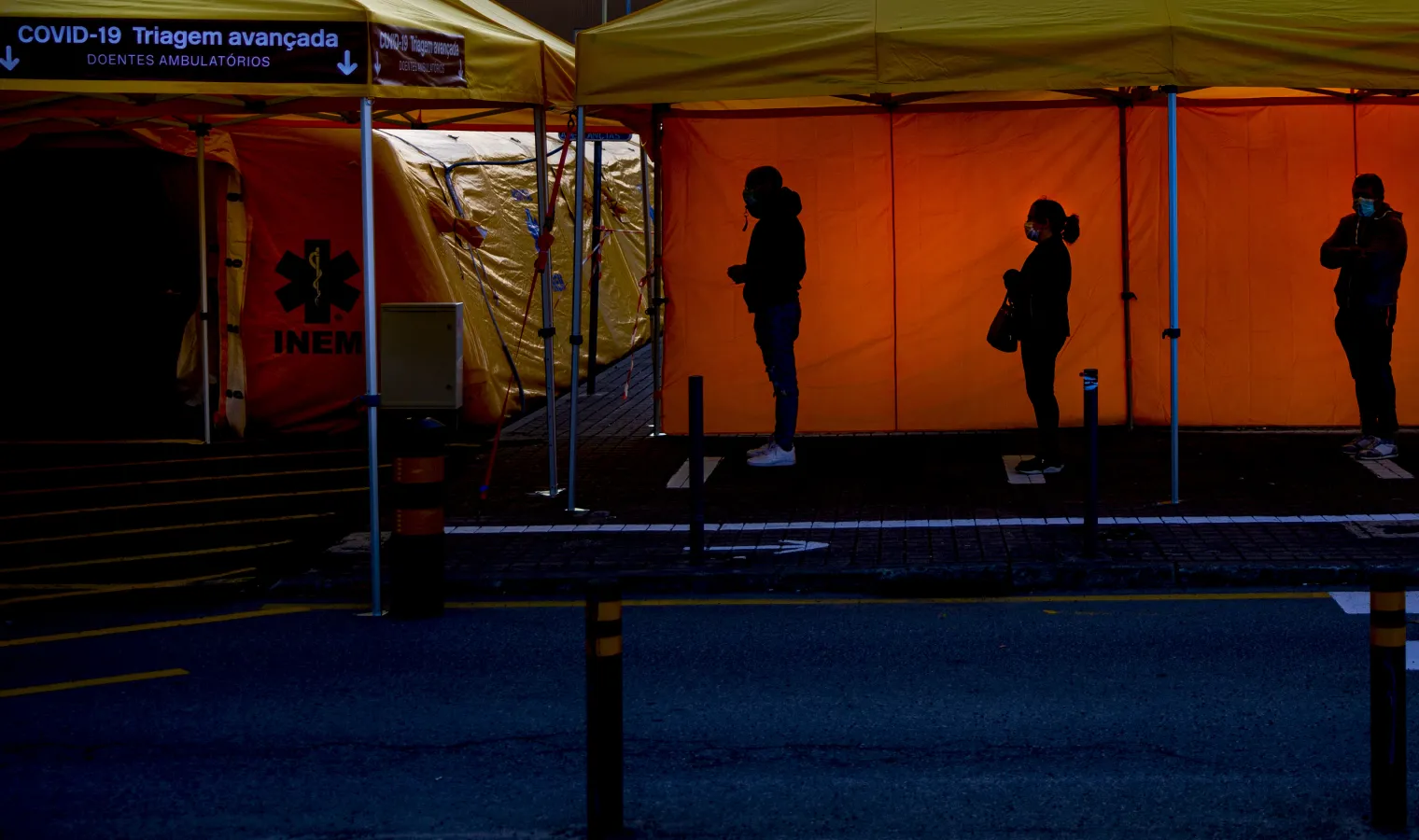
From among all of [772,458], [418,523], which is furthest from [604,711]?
[772,458]

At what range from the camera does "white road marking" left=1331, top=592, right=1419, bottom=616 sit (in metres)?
8.23

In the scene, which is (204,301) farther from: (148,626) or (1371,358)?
(1371,358)

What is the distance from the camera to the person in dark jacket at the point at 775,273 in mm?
12352

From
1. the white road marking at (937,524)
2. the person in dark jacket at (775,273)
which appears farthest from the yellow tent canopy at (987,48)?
the white road marking at (937,524)

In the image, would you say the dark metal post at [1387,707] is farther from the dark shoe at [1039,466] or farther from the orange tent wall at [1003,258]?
the orange tent wall at [1003,258]

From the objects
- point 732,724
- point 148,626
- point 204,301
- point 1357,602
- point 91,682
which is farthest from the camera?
point 204,301

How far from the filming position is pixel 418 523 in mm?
8430

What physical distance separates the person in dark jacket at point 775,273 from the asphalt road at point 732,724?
401cm

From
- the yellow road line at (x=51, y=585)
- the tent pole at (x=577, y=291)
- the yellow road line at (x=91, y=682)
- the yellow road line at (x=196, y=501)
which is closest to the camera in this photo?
the yellow road line at (x=91, y=682)

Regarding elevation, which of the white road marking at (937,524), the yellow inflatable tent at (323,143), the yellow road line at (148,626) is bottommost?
the yellow road line at (148,626)

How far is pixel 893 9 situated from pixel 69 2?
4.74m

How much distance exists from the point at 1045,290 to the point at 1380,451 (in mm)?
2666

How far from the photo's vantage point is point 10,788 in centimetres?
600

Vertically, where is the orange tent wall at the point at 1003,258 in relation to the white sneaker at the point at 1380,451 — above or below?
above
